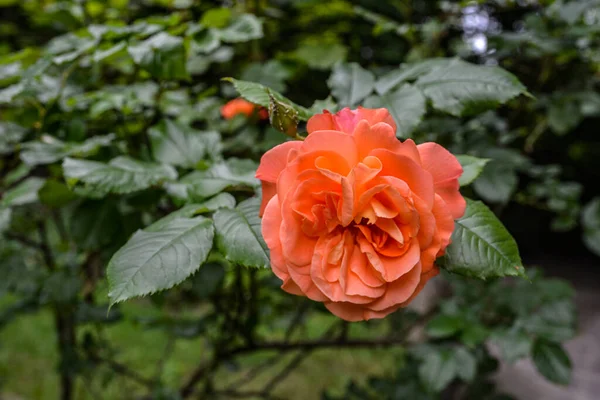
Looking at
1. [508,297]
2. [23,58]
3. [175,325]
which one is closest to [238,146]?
[23,58]

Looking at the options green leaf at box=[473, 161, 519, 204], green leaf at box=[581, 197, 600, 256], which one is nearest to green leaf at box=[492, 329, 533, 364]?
green leaf at box=[473, 161, 519, 204]

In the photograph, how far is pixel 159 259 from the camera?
0.51 metres

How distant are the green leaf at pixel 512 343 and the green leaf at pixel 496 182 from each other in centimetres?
30

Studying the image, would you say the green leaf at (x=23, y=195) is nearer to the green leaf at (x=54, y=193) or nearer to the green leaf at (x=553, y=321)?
the green leaf at (x=54, y=193)

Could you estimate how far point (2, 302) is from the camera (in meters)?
3.54

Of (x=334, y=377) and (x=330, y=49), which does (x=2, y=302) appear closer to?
(x=334, y=377)

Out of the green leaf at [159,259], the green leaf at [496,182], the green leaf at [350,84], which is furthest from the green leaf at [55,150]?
the green leaf at [496,182]

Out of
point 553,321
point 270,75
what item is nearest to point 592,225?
point 553,321

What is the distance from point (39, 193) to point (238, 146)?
433mm

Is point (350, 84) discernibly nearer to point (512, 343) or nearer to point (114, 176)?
point (114, 176)

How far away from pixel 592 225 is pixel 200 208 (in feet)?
4.15

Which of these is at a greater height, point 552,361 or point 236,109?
point 236,109

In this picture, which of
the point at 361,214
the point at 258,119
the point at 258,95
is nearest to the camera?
the point at 361,214

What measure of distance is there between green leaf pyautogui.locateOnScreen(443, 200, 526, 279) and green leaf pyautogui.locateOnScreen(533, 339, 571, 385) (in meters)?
0.68
